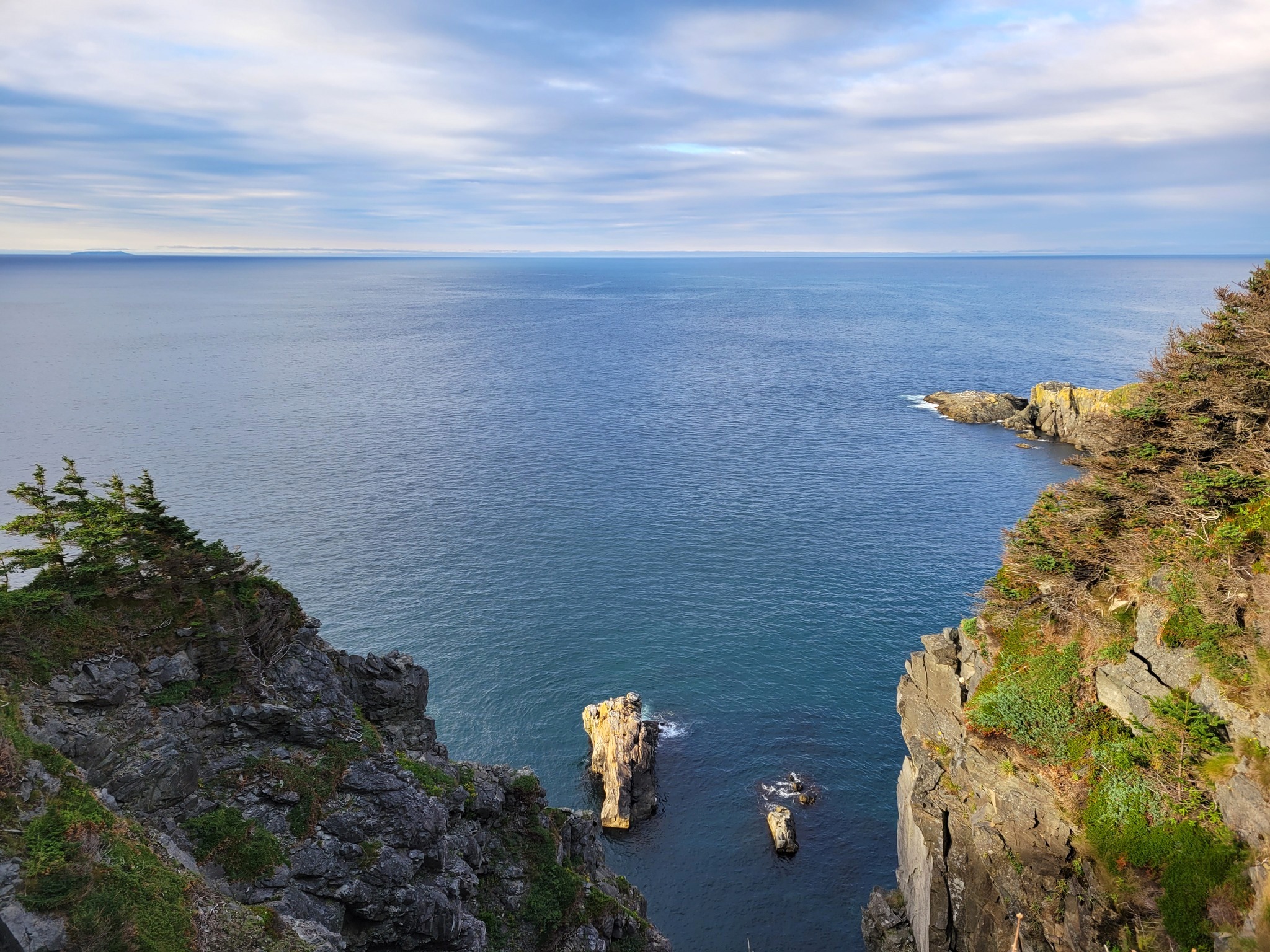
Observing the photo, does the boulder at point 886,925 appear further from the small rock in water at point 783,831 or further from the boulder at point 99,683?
the boulder at point 99,683

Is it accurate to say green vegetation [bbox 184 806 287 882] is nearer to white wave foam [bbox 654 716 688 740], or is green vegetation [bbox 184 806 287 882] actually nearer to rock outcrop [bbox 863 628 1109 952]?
rock outcrop [bbox 863 628 1109 952]

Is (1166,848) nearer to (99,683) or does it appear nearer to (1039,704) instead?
(1039,704)

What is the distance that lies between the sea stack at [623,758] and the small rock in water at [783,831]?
8770 millimetres

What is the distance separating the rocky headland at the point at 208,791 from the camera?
64.9 ft

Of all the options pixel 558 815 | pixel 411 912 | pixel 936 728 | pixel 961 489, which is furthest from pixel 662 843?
pixel 961 489

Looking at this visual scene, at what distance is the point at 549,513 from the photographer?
96562 mm

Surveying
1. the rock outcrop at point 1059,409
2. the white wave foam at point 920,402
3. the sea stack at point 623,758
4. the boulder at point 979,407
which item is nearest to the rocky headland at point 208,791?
the sea stack at point 623,758

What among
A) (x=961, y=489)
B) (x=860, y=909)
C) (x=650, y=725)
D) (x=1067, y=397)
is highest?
(x=1067, y=397)

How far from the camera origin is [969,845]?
35.8 m

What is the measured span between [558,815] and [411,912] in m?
12.2

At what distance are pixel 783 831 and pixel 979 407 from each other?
115 m

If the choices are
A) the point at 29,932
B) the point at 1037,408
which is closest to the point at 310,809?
the point at 29,932

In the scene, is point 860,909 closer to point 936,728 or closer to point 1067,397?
point 936,728

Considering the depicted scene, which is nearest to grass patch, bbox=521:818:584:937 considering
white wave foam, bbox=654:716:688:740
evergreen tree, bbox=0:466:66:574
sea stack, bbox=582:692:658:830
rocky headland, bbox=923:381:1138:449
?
sea stack, bbox=582:692:658:830
